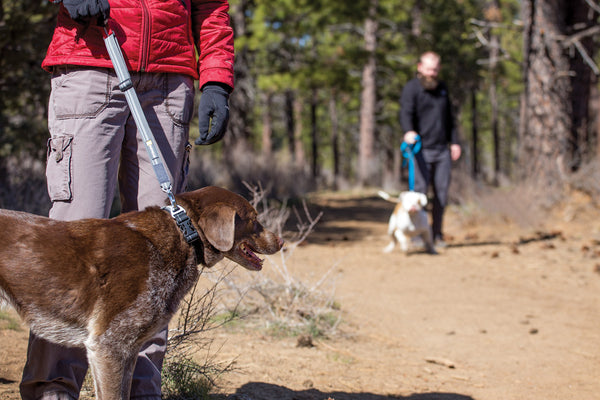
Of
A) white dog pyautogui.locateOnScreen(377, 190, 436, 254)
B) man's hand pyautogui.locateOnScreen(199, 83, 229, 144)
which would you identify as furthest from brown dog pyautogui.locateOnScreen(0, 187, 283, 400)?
white dog pyautogui.locateOnScreen(377, 190, 436, 254)

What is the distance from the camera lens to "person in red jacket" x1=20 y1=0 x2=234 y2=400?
103 inches

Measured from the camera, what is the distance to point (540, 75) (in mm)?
10891

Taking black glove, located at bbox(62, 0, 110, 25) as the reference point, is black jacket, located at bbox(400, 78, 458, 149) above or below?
below

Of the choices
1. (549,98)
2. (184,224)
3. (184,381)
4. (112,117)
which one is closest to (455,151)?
(549,98)

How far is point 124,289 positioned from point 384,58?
2250cm

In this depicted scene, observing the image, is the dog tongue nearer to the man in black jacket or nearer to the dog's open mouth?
the dog's open mouth

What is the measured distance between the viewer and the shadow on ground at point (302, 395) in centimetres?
354

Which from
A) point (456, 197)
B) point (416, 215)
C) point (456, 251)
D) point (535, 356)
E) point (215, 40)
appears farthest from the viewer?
point (456, 197)

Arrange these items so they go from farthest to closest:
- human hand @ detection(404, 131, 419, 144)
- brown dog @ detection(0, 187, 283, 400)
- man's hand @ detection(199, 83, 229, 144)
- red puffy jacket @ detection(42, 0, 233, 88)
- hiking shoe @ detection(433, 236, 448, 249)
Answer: hiking shoe @ detection(433, 236, 448, 249)
human hand @ detection(404, 131, 419, 144)
man's hand @ detection(199, 83, 229, 144)
red puffy jacket @ detection(42, 0, 233, 88)
brown dog @ detection(0, 187, 283, 400)

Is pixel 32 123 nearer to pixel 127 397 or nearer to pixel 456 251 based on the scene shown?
pixel 456 251

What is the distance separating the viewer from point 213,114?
9.52 ft

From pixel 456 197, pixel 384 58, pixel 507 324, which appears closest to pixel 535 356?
pixel 507 324

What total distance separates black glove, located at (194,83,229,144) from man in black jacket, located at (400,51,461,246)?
5.71 m

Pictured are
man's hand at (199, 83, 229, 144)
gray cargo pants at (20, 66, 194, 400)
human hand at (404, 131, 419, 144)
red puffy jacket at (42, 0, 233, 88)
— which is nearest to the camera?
gray cargo pants at (20, 66, 194, 400)
